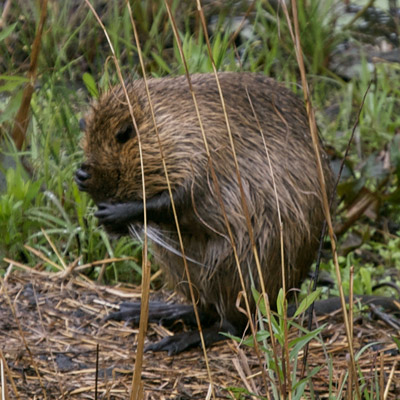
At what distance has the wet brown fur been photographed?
2.75 m

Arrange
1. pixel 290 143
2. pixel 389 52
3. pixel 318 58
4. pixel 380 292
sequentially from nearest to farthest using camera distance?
pixel 290 143 < pixel 380 292 < pixel 318 58 < pixel 389 52

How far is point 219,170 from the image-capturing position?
8.98 ft

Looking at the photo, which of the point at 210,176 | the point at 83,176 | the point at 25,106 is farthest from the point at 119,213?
the point at 25,106

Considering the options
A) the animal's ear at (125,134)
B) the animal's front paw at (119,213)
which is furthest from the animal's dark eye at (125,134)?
the animal's front paw at (119,213)

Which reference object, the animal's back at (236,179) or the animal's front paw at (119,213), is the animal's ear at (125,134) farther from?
the animal's front paw at (119,213)

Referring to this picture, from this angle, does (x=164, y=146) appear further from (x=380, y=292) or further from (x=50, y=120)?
(x=380, y=292)

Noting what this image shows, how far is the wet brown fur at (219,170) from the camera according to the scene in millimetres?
2750

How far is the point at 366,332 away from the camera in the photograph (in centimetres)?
282

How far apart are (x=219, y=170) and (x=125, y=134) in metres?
0.35

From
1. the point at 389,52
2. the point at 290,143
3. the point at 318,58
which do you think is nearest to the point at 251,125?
the point at 290,143

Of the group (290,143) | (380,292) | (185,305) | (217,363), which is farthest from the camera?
(380,292)

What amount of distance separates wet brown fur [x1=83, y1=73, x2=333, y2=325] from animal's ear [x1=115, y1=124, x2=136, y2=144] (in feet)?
0.05

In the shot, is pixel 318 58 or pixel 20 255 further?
pixel 318 58

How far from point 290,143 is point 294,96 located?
0.23 metres
